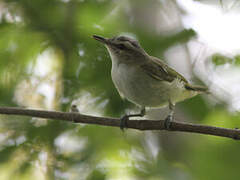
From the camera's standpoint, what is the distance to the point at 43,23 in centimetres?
337

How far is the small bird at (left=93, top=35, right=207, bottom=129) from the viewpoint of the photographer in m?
3.36

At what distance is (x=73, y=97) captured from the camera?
10.5 feet

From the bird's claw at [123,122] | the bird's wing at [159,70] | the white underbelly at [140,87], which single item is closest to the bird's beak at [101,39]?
the white underbelly at [140,87]

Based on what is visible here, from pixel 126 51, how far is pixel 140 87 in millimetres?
462

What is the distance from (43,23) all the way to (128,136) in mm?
1441

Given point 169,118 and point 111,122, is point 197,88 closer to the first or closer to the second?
point 169,118

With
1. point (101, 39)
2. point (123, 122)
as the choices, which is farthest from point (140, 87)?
point (101, 39)

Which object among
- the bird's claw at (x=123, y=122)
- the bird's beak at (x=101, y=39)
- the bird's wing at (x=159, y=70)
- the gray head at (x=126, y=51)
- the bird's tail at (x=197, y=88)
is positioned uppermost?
the bird's beak at (x=101, y=39)

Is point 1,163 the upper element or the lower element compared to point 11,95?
lower

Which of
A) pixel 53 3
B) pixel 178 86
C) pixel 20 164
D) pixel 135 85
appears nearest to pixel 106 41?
pixel 135 85

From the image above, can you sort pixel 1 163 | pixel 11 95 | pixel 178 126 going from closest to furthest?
pixel 178 126 < pixel 1 163 < pixel 11 95

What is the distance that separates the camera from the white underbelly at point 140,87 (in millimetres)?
3342

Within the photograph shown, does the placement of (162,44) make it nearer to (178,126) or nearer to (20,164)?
(178,126)

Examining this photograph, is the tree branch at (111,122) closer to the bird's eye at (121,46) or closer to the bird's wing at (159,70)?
the bird's wing at (159,70)
